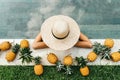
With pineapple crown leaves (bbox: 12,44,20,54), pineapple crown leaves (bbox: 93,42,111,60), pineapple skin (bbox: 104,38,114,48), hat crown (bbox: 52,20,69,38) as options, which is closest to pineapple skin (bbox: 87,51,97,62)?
pineapple crown leaves (bbox: 93,42,111,60)

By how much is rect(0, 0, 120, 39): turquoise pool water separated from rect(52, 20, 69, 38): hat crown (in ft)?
1.98

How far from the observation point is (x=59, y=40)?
4180 millimetres

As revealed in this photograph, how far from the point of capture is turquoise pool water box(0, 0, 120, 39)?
15.3 ft

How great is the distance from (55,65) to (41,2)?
0.75 meters

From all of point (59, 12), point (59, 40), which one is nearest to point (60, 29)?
point (59, 40)

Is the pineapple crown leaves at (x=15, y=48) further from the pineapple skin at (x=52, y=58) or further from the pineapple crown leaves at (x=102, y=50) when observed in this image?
the pineapple crown leaves at (x=102, y=50)

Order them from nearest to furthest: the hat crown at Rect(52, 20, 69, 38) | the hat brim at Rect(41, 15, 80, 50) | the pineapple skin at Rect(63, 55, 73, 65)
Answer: the hat crown at Rect(52, 20, 69, 38)
the hat brim at Rect(41, 15, 80, 50)
the pineapple skin at Rect(63, 55, 73, 65)

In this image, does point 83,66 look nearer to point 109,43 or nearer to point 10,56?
point 109,43

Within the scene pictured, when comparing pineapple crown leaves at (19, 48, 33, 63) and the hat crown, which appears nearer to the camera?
the hat crown

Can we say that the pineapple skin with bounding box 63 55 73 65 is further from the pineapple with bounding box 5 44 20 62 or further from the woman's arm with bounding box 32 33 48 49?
the pineapple with bounding box 5 44 20 62

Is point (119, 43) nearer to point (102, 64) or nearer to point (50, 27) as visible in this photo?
point (102, 64)

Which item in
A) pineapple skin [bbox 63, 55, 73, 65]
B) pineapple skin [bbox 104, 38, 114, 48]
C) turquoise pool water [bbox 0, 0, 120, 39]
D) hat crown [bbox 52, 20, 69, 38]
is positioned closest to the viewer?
hat crown [bbox 52, 20, 69, 38]

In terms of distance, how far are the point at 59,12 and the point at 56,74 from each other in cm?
70

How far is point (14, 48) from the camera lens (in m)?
4.44
